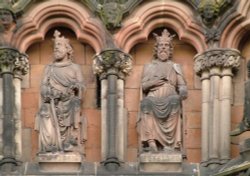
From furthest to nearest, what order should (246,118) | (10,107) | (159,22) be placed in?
(159,22), (10,107), (246,118)

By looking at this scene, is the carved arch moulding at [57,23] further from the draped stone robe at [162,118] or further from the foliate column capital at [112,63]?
the draped stone robe at [162,118]

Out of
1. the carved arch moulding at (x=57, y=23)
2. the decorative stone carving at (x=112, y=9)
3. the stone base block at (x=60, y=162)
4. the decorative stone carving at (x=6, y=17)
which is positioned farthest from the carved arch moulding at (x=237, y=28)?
the decorative stone carving at (x=6, y=17)

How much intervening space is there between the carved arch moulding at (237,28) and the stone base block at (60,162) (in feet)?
9.37

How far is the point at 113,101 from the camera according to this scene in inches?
1366

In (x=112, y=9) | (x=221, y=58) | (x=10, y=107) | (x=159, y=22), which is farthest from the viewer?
(x=159, y=22)

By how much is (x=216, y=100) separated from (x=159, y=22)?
1.57 m

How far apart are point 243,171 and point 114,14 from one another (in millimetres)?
3476

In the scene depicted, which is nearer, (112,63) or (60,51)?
(112,63)

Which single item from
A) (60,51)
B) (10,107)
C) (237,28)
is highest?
(237,28)

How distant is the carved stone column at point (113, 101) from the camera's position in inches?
1358

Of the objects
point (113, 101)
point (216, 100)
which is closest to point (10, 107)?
point (113, 101)

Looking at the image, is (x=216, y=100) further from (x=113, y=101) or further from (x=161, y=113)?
(x=113, y=101)

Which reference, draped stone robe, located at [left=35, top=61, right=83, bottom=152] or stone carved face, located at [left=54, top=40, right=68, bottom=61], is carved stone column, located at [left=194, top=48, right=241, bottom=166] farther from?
stone carved face, located at [left=54, top=40, right=68, bottom=61]

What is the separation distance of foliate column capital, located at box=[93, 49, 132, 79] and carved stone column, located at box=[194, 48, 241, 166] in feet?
3.63
